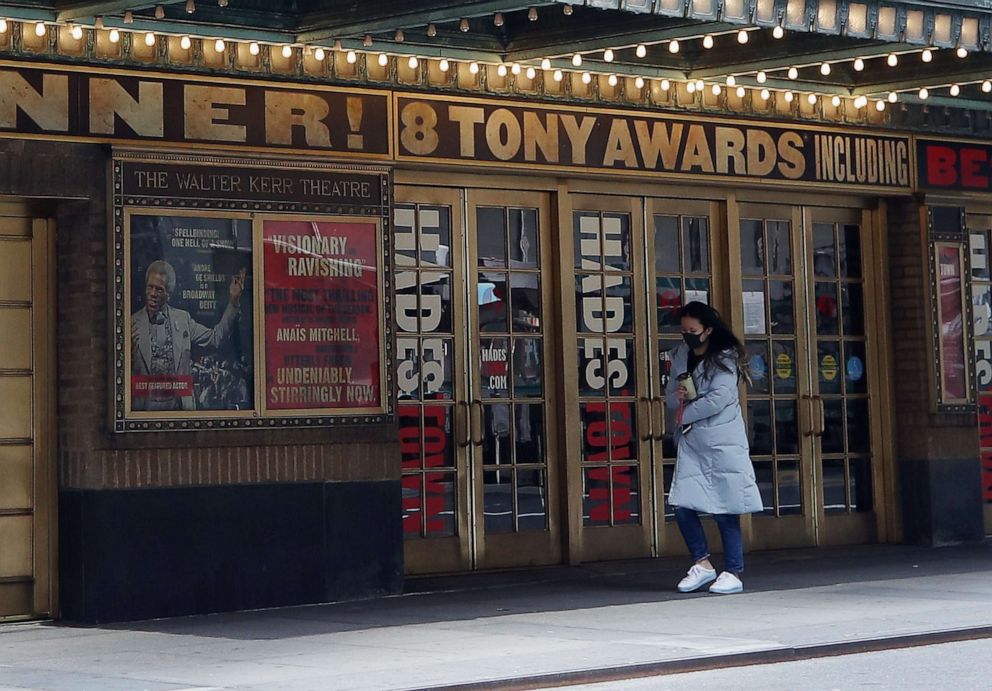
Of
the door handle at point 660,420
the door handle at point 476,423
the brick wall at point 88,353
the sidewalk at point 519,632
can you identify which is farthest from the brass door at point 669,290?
the brick wall at point 88,353

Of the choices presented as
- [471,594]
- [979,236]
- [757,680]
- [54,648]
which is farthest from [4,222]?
[979,236]

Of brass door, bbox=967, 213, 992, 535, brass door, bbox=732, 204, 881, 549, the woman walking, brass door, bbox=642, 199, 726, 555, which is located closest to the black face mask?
the woman walking

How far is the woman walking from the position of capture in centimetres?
1179

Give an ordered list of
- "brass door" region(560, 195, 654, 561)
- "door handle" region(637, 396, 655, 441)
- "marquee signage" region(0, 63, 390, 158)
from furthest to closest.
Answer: "door handle" region(637, 396, 655, 441) → "brass door" region(560, 195, 654, 561) → "marquee signage" region(0, 63, 390, 158)

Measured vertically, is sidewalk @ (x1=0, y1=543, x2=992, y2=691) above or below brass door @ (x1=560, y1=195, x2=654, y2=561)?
below

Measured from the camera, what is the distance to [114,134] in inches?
446

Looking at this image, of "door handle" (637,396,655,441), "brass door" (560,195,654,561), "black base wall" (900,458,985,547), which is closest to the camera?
"brass door" (560,195,654,561)

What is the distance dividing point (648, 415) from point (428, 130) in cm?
295

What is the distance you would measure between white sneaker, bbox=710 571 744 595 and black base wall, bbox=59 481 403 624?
84.8 inches

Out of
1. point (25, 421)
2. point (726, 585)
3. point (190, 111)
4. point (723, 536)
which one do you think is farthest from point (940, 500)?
point (25, 421)

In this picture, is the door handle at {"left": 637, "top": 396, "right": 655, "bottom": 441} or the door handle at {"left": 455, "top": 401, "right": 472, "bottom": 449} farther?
the door handle at {"left": 637, "top": 396, "right": 655, "bottom": 441}

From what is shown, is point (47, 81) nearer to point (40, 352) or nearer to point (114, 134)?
point (114, 134)

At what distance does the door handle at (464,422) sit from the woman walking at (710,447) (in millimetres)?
1765

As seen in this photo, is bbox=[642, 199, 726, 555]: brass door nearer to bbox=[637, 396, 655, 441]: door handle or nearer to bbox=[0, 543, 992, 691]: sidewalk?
bbox=[637, 396, 655, 441]: door handle
